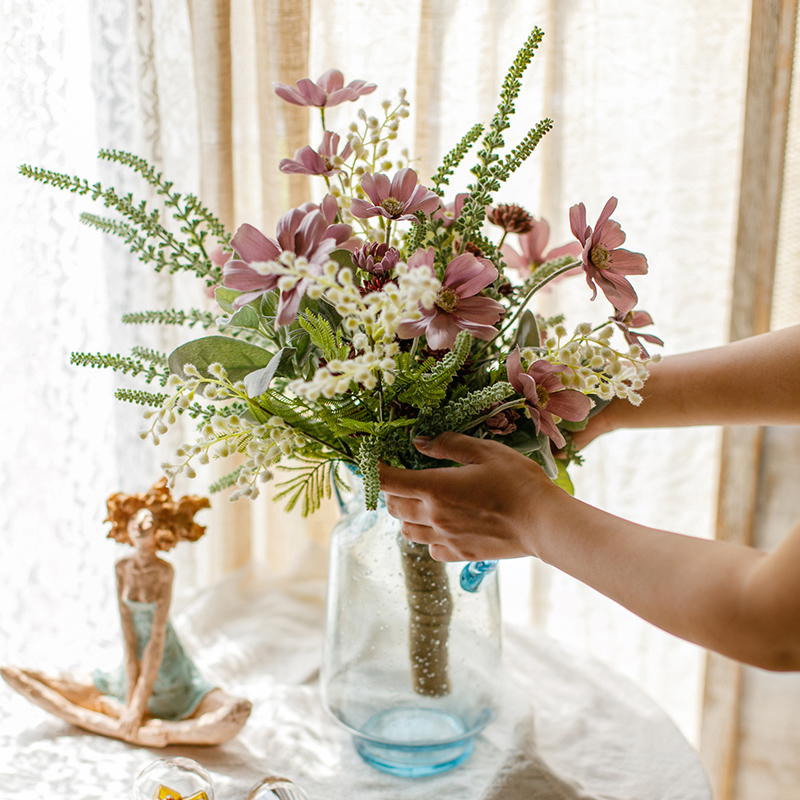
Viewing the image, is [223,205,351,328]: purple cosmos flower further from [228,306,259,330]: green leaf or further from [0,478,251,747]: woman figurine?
[0,478,251,747]: woman figurine

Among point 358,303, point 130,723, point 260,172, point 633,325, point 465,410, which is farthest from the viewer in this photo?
point 260,172

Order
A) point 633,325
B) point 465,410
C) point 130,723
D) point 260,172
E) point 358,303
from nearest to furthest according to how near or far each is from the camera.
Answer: point 358,303 < point 465,410 < point 633,325 < point 130,723 < point 260,172

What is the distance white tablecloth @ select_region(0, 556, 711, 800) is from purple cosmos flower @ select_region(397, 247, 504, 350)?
53cm

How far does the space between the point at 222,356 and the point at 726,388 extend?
0.57 meters

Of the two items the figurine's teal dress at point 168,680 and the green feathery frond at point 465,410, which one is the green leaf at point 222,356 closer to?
the green feathery frond at point 465,410

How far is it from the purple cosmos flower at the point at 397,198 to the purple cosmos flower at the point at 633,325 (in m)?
0.22

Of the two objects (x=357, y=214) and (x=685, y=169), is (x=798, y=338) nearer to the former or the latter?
(x=357, y=214)

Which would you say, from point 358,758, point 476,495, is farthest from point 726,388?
point 358,758

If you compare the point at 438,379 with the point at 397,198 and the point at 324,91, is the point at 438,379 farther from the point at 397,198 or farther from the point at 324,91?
the point at 324,91

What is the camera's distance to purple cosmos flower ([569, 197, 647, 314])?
0.63 meters

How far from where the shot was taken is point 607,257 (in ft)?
2.11

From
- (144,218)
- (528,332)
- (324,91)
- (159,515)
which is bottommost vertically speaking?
(159,515)

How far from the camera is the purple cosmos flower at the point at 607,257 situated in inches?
24.7

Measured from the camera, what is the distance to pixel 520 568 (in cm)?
162
